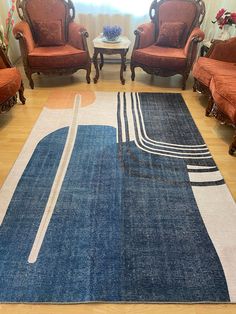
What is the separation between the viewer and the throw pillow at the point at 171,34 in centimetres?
350

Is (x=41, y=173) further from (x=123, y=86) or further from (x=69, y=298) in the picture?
(x=123, y=86)

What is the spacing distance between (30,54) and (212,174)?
8.08ft

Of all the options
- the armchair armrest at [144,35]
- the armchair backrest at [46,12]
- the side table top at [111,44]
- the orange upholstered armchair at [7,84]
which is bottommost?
the orange upholstered armchair at [7,84]

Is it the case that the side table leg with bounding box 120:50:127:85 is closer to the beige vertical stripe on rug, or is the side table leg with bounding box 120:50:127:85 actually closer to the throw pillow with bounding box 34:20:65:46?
the throw pillow with bounding box 34:20:65:46

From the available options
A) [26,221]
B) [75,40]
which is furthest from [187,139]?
[75,40]

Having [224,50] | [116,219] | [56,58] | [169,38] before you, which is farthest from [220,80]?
[56,58]

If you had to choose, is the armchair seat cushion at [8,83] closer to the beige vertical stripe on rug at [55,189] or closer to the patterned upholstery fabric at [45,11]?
the beige vertical stripe on rug at [55,189]

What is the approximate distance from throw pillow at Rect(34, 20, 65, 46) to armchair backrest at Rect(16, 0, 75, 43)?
0.16 ft

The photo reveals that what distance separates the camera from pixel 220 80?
2574 mm

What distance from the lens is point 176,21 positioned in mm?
3588

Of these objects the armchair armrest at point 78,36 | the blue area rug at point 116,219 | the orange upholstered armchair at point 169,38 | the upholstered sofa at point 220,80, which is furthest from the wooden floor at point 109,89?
the armchair armrest at point 78,36

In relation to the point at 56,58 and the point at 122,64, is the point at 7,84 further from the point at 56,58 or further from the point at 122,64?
the point at 122,64

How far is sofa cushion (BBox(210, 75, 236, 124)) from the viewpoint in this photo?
2246 millimetres

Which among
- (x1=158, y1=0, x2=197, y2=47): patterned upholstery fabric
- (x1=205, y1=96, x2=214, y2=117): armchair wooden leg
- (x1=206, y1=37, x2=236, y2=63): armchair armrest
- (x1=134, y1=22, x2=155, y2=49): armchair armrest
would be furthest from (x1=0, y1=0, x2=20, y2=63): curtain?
(x1=205, y1=96, x2=214, y2=117): armchair wooden leg
